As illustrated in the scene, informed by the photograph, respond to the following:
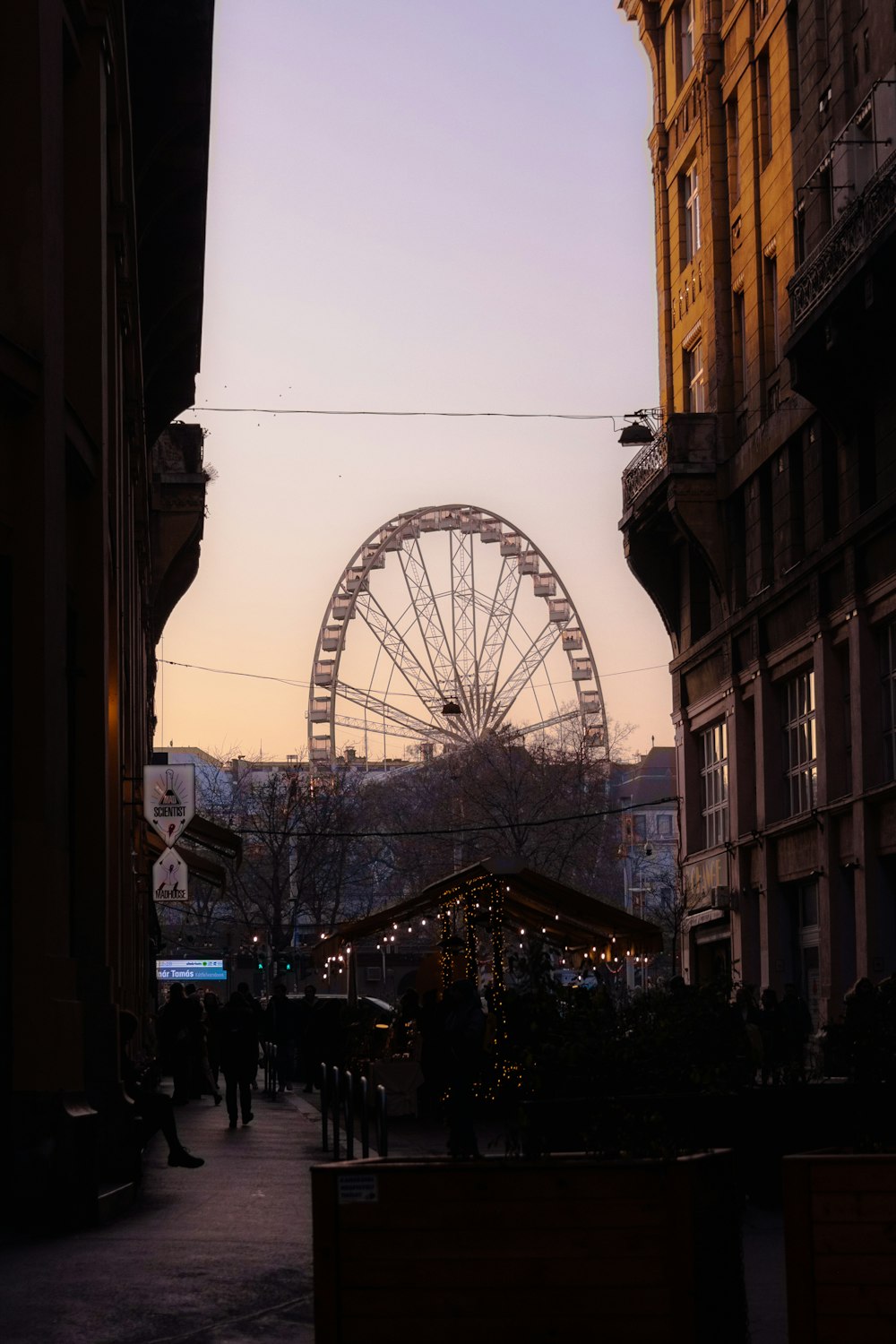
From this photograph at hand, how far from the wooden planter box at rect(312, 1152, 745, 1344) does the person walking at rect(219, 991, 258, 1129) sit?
62.4 ft

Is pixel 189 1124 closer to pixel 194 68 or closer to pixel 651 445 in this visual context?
pixel 194 68

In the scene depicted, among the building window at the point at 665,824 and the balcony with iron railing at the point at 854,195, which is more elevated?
the balcony with iron railing at the point at 854,195

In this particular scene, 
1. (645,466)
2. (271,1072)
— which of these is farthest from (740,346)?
(271,1072)

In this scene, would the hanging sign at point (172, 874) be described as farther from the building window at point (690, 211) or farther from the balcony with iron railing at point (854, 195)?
the building window at point (690, 211)

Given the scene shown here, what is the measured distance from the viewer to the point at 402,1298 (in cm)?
800

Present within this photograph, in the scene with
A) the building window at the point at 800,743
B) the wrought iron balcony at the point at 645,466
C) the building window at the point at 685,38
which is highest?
the building window at the point at 685,38

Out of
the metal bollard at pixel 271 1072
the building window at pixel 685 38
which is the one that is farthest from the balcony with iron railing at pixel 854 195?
the metal bollard at pixel 271 1072

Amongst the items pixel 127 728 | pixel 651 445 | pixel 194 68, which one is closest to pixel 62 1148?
pixel 127 728

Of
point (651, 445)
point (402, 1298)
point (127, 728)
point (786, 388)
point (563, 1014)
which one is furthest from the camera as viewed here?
point (651, 445)

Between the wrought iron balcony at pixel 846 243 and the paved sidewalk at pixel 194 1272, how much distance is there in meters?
17.6

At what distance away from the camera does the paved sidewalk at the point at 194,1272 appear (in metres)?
9.48

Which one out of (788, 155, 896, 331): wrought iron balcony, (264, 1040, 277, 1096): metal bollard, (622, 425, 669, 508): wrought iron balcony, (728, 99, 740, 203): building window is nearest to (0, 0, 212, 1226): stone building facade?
(788, 155, 896, 331): wrought iron balcony

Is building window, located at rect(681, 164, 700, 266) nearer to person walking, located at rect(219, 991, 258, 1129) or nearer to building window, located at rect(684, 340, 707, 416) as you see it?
building window, located at rect(684, 340, 707, 416)

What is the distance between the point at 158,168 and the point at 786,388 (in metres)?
14.9
